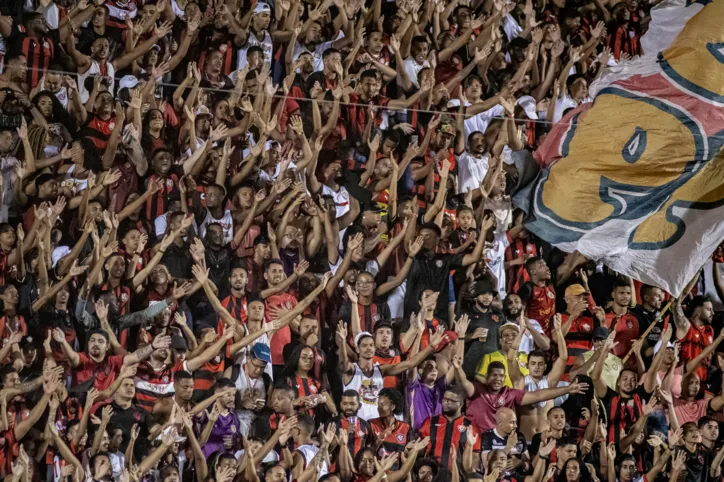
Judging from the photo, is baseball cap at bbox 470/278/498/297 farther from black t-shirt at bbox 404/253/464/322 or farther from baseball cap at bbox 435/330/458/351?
baseball cap at bbox 435/330/458/351

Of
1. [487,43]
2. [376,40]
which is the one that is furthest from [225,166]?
[487,43]

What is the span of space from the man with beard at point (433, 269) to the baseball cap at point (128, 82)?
2.25 m

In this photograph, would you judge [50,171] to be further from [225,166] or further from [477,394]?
[477,394]

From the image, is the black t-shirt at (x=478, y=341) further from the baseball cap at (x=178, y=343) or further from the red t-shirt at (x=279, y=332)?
the baseball cap at (x=178, y=343)

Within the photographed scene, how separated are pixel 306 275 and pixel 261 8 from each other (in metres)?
2.13

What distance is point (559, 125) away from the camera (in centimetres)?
723

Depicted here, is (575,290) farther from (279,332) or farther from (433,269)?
(279,332)

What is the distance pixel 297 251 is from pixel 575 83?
2955 mm

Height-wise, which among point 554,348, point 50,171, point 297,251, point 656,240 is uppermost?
point 656,240

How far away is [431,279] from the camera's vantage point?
31.0 feet

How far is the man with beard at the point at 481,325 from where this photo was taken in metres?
9.34

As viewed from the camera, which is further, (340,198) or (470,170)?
(470,170)

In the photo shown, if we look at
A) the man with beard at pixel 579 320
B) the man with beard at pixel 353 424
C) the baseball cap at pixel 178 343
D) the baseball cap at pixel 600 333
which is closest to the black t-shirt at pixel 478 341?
the man with beard at pixel 579 320

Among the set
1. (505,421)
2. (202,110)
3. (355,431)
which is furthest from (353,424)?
(202,110)
